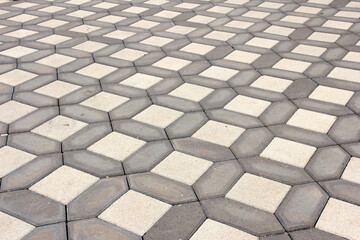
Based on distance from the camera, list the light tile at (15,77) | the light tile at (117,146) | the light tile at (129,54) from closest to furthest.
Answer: the light tile at (117,146), the light tile at (15,77), the light tile at (129,54)

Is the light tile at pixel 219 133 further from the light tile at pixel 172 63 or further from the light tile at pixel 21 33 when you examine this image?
the light tile at pixel 21 33

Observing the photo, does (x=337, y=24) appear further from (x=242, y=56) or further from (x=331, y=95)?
(x=331, y=95)

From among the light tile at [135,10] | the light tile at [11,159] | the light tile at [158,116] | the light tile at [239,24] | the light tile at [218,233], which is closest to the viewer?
the light tile at [218,233]

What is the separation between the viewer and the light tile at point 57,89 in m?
3.59

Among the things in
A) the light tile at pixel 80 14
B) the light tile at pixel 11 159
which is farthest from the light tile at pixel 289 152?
the light tile at pixel 80 14

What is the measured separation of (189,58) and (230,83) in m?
0.68

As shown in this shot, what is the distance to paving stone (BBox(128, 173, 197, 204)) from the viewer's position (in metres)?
2.42

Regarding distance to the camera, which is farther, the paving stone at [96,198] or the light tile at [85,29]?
the light tile at [85,29]

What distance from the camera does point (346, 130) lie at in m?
3.01

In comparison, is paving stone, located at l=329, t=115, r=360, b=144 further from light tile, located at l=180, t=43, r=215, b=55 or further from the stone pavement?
light tile, located at l=180, t=43, r=215, b=55

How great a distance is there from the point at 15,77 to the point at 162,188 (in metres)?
2.16

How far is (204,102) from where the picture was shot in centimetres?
341

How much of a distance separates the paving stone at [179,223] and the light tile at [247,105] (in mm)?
1131

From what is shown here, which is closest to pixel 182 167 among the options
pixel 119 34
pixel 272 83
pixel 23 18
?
pixel 272 83
